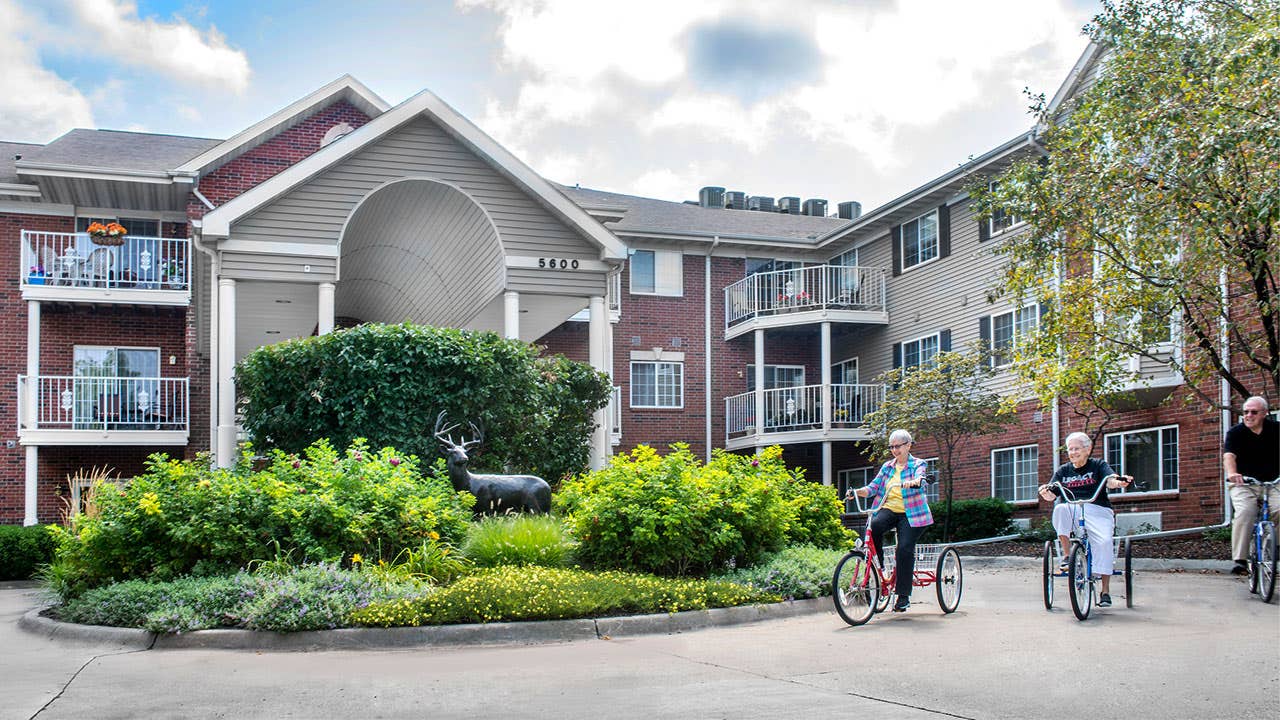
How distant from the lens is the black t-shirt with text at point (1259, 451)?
11.2 m

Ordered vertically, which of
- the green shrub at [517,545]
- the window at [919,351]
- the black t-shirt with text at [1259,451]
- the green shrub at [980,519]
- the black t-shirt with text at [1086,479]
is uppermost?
the window at [919,351]

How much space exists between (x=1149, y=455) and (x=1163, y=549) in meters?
5.48

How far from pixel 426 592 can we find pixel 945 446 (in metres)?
20.2

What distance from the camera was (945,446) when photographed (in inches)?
1126

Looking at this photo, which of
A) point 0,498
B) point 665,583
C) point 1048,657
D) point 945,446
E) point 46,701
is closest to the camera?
point 46,701

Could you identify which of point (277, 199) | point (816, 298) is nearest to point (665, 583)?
point (277, 199)

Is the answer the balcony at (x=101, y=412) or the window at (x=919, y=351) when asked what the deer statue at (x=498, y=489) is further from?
the window at (x=919, y=351)

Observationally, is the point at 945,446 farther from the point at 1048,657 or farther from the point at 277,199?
the point at 1048,657

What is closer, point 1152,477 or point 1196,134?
point 1196,134

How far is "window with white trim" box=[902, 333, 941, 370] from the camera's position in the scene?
29719 mm

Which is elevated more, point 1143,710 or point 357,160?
point 357,160

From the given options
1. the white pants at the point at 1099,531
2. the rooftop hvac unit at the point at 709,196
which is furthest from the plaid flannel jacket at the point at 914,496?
the rooftop hvac unit at the point at 709,196

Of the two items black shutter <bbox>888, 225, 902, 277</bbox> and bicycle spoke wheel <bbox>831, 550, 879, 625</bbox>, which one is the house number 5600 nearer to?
bicycle spoke wheel <bbox>831, 550, 879, 625</bbox>

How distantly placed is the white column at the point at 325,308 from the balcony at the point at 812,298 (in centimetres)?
1387
